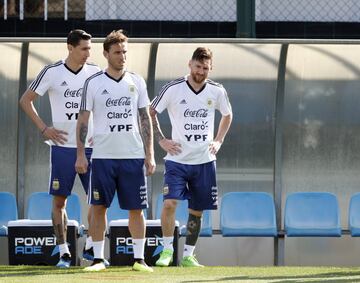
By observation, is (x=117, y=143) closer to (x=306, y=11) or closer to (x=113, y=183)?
(x=113, y=183)

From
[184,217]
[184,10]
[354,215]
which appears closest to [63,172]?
[184,217]

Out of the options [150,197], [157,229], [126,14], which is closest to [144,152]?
[157,229]

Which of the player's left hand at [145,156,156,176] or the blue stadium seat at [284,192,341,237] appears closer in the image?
the player's left hand at [145,156,156,176]

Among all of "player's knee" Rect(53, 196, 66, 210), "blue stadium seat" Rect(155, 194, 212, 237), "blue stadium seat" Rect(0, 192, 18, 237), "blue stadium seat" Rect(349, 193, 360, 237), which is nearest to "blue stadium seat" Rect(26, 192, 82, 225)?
"blue stadium seat" Rect(0, 192, 18, 237)

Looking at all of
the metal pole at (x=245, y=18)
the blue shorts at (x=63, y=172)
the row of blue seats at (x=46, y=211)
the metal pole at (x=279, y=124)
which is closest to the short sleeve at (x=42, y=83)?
the blue shorts at (x=63, y=172)

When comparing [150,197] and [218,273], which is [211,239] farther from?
[218,273]

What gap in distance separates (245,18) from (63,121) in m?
2.79

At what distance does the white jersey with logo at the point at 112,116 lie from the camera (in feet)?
32.6

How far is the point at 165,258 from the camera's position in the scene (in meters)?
10.7

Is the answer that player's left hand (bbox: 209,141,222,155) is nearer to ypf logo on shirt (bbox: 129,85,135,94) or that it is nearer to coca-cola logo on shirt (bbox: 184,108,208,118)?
coca-cola logo on shirt (bbox: 184,108,208,118)

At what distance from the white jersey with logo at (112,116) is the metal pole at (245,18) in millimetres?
2921

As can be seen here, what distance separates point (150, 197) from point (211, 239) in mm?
772

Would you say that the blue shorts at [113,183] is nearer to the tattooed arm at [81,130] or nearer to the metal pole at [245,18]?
the tattooed arm at [81,130]

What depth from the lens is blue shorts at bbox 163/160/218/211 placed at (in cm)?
1075
